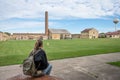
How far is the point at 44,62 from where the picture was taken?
12.9 ft

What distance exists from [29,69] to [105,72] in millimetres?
5576

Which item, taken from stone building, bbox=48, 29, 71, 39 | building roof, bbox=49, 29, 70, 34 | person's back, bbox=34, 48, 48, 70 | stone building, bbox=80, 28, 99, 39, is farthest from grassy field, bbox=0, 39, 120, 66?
stone building, bbox=80, 28, 99, 39

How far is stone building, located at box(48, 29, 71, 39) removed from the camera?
89.8 m

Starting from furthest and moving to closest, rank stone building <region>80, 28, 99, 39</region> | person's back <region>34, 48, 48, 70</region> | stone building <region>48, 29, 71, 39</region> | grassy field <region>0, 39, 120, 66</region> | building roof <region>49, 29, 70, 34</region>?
1. stone building <region>80, 28, 99, 39</region>
2. building roof <region>49, 29, 70, 34</region>
3. stone building <region>48, 29, 71, 39</region>
4. grassy field <region>0, 39, 120, 66</region>
5. person's back <region>34, 48, 48, 70</region>

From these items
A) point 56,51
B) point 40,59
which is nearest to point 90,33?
point 56,51

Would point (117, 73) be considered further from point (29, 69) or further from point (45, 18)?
point (45, 18)

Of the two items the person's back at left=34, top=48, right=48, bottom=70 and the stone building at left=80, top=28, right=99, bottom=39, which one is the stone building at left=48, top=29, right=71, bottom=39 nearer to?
the stone building at left=80, top=28, right=99, bottom=39

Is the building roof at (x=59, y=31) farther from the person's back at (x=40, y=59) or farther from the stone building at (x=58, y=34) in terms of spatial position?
the person's back at (x=40, y=59)

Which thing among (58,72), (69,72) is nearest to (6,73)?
(58,72)

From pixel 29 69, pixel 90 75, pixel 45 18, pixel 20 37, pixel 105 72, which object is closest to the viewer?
pixel 29 69

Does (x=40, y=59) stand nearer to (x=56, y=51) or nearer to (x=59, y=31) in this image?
(x=56, y=51)

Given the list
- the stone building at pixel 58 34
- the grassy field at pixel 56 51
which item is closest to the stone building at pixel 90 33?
the stone building at pixel 58 34

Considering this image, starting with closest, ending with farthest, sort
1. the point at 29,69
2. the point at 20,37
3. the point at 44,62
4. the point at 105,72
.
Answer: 1. the point at 29,69
2. the point at 44,62
3. the point at 105,72
4. the point at 20,37

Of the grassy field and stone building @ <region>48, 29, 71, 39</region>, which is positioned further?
stone building @ <region>48, 29, 71, 39</region>
